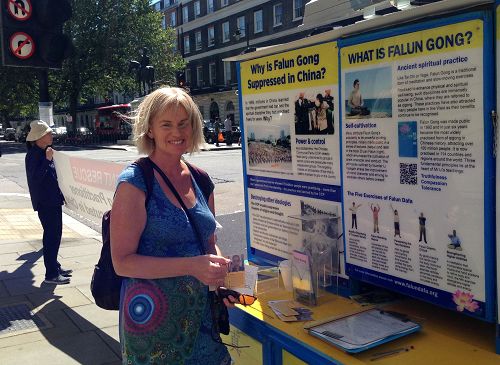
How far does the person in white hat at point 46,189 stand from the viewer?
573cm

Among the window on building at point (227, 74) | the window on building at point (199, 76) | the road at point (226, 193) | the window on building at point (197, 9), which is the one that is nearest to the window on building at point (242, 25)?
the window on building at point (227, 74)

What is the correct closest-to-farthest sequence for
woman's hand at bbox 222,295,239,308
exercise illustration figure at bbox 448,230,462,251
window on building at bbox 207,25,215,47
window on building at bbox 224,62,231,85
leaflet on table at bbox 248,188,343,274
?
exercise illustration figure at bbox 448,230,462,251, woman's hand at bbox 222,295,239,308, leaflet on table at bbox 248,188,343,274, window on building at bbox 224,62,231,85, window on building at bbox 207,25,215,47

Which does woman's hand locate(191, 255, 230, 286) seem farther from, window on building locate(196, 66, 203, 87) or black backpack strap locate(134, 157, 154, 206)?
window on building locate(196, 66, 203, 87)

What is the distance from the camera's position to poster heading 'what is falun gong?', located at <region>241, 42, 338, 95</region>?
233 centimetres

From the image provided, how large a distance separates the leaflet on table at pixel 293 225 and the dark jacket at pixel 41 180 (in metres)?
3.48

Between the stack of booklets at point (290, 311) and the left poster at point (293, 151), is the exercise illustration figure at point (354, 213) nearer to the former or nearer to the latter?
the left poster at point (293, 151)

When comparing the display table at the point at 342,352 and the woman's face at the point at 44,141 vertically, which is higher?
the woman's face at the point at 44,141

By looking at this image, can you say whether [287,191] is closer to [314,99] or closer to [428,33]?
[314,99]

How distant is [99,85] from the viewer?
146ft

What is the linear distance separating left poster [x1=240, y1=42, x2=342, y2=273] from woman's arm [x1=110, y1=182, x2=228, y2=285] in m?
0.66

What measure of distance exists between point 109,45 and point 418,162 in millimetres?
42333

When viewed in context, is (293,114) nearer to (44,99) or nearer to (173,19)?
(44,99)

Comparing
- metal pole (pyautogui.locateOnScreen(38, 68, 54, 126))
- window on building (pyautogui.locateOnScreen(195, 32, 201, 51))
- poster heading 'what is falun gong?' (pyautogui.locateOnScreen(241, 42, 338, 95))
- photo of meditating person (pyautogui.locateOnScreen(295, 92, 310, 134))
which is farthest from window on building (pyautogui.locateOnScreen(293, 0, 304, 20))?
photo of meditating person (pyautogui.locateOnScreen(295, 92, 310, 134))

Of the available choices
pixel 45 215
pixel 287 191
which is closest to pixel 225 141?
pixel 45 215
